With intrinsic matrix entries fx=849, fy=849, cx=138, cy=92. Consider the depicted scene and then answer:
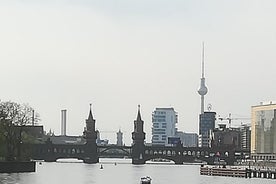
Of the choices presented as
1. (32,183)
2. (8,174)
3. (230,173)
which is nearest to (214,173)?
(230,173)

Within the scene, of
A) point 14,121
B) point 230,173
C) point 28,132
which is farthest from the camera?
point 230,173

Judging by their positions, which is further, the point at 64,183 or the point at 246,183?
the point at 246,183

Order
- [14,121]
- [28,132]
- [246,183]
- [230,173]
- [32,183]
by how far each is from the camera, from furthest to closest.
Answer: [230,173] → [28,132] → [14,121] → [246,183] → [32,183]

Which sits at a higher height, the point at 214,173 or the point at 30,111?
the point at 30,111

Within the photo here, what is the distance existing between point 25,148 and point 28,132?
3344 millimetres

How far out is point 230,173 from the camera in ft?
621

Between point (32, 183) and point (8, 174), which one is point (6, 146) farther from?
point (32, 183)

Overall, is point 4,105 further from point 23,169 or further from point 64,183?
point 64,183

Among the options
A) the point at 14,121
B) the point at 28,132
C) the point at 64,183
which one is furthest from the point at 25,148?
the point at 64,183

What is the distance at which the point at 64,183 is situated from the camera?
135 metres

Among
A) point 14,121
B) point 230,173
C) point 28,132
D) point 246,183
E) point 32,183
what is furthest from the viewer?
point 230,173

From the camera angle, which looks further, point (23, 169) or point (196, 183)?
point (23, 169)

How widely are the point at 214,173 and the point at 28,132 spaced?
48837 millimetres

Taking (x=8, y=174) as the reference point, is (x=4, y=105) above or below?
above
